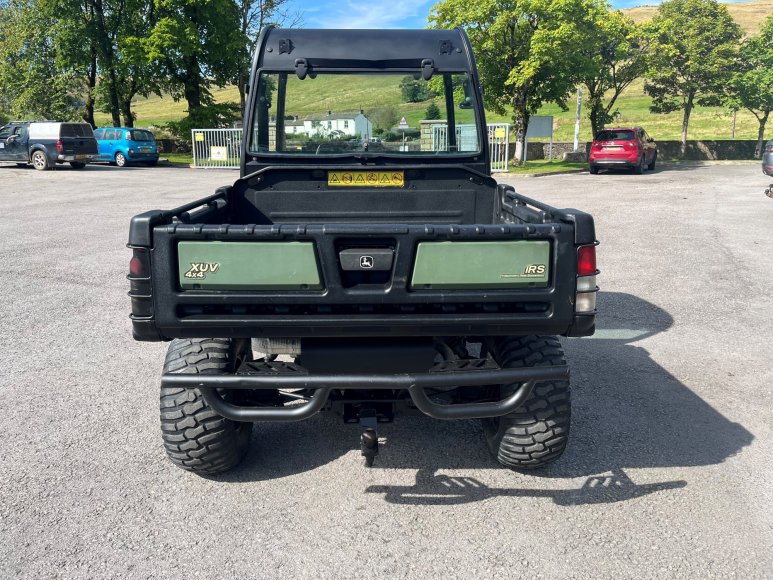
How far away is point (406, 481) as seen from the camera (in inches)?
133

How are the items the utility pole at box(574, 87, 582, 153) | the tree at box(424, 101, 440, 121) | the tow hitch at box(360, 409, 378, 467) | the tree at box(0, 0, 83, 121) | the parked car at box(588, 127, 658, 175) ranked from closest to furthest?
1. the tow hitch at box(360, 409, 378, 467)
2. the tree at box(424, 101, 440, 121)
3. the parked car at box(588, 127, 658, 175)
4. the utility pole at box(574, 87, 582, 153)
5. the tree at box(0, 0, 83, 121)

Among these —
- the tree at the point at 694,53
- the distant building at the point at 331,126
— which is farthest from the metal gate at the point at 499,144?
the distant building at the point at 331,126

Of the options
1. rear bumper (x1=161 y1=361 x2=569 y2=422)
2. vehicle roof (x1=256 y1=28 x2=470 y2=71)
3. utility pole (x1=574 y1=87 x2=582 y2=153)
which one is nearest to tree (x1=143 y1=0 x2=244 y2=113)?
utility pole (x1=574 y1=87 x2=582 y2=153)

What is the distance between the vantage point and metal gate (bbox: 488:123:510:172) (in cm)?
2526

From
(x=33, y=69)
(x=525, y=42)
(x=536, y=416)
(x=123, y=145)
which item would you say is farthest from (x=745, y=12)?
(x=536, y=416)

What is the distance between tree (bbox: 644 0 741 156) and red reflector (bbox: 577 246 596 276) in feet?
115

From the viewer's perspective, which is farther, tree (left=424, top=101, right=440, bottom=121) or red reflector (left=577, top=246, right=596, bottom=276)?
tree (left=424, top=101, right=440, bottom=121)

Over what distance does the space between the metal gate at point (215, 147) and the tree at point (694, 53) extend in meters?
21.8

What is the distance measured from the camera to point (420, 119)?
4.64 metres

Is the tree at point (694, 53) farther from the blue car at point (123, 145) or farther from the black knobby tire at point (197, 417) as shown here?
the black knobby tire at point (197, 417)

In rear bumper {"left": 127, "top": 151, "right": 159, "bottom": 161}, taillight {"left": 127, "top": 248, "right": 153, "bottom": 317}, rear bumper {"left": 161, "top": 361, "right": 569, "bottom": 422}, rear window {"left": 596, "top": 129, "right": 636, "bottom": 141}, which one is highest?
rear window {"left": 596, "top": 129, "right": 636, "bottom": 141}

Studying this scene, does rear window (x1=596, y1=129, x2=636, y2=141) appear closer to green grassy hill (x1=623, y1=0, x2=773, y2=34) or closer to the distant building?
the distant building

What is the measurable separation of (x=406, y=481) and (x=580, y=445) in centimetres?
111

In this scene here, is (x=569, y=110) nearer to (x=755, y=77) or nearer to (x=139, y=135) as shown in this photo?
(x=755, y=77)
